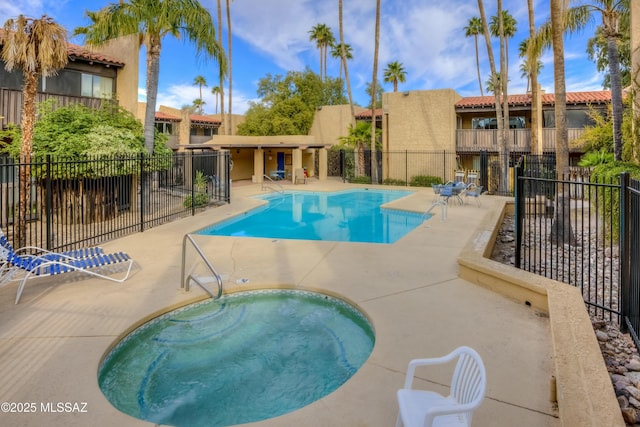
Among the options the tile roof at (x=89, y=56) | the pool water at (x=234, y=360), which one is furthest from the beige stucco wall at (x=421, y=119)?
the pool water at (x=234, y=360)

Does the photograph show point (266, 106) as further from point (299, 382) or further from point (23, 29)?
point (299, 382)

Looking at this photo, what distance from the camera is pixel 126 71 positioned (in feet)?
62.0

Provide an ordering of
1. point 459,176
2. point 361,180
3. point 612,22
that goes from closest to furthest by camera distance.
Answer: point 612,22
point 459,176
point 361,180

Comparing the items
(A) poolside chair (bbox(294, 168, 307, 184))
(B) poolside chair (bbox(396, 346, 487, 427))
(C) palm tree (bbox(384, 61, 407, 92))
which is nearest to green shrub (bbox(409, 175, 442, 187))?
(A) poolside chair (bbox(294, 168, 307, 184))

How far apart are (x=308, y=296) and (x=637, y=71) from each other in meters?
9.84

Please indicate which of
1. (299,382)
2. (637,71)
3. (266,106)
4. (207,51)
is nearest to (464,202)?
(637,71)

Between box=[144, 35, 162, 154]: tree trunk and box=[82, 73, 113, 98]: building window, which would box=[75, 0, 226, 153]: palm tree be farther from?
box=[82, 73, 113, 98]: building window

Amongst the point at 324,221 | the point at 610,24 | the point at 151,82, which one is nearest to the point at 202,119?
the point at 151,82

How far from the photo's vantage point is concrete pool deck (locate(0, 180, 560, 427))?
3.12 meters

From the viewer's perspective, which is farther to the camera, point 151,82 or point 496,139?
point 496,139

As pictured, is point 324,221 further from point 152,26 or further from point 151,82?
point 152,26

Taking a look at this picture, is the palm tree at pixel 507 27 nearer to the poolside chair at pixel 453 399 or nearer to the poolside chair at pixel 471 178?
→ the poolside chair at pixel 471 178

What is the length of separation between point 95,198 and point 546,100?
25299 millimetres

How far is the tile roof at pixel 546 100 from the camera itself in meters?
22.5
